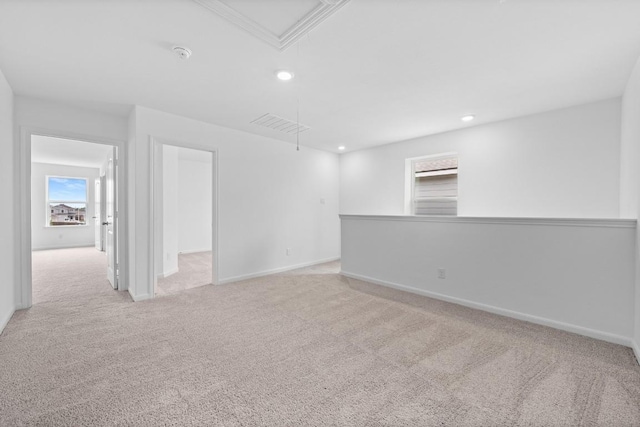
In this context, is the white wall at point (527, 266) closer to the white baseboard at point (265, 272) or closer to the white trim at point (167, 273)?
the white baseboard at point (265, 272)

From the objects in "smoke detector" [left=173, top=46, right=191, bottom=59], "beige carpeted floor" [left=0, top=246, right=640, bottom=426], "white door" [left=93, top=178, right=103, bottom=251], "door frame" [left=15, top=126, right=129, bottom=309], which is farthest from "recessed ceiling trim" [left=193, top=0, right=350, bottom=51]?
"white door" [left=93, top=178, right=103, bottom=251]

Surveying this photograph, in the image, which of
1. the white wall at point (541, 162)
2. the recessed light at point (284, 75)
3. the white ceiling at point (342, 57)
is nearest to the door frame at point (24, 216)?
the white ceiling at point (342, 57)

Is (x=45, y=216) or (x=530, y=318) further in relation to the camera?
(x=45, y=216)

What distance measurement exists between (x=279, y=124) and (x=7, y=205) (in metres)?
3.21

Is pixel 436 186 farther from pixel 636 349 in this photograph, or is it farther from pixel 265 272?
pixel 265 272

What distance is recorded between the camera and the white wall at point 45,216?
299 inches

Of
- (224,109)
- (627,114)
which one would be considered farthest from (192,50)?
(627,114)

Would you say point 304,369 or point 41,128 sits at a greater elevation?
point 41,128

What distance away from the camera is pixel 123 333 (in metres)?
2.48

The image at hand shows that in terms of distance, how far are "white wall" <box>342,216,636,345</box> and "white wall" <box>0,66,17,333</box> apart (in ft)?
14.2

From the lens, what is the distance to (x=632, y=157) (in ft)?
8.11

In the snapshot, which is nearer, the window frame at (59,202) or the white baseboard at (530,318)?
the white baseboard at (530,318)

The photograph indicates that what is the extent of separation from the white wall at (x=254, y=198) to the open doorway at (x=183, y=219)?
0.84ft

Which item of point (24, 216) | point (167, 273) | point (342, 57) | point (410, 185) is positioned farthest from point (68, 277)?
point (410, 185)
